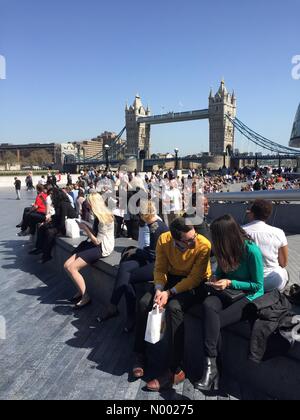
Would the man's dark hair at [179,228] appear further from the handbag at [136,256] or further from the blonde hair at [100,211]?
the blonde hair at [100,211]

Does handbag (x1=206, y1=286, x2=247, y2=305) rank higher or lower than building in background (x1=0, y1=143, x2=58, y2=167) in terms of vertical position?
lower

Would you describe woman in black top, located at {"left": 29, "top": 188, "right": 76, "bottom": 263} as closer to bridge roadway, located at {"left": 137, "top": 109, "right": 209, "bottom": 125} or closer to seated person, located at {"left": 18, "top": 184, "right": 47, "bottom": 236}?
seated person, located at {"left": 18, "top": 184, "right": 47, "bottom": 236}

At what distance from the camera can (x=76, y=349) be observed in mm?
3609

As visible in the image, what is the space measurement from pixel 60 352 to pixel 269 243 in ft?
6.84

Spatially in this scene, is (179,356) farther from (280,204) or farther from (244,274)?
(280,204)

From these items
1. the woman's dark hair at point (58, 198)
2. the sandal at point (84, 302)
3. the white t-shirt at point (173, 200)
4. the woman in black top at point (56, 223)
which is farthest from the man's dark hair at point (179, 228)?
the white t-shirt at point (173, 200)

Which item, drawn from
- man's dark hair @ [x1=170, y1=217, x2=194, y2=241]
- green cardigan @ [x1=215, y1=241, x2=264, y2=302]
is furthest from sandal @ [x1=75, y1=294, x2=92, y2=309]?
green cardigan @ [x1=215, y1=241, x2=264, y2=302]

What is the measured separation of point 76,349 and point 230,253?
174 cm

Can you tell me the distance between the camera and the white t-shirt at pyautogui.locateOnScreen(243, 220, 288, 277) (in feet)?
10.3

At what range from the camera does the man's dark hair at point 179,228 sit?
314 centimetres

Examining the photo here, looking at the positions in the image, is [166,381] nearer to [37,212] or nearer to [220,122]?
[37,212]

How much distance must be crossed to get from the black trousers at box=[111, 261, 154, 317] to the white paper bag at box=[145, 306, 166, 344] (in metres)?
0.88
